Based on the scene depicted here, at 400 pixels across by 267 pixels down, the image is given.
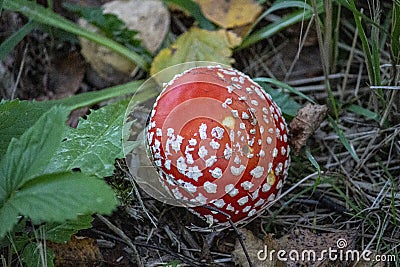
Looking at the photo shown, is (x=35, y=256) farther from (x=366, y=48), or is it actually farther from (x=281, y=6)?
(x=281, y=6)

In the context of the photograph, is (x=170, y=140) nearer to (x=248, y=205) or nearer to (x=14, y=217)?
(x=248, y=205)

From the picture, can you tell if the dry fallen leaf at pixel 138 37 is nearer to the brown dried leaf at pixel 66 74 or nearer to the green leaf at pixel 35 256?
the brown dried leaf at pixel 66 74

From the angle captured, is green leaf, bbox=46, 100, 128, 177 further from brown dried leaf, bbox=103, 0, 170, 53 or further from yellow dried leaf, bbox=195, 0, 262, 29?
yellow dried leaf, bbox=195, 0, 262, 29

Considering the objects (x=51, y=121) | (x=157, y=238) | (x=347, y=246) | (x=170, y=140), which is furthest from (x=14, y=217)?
(x=347, y=246)

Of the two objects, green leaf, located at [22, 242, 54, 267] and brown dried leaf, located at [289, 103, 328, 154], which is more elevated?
brown dried leaf, located at [289, 103, 328, 154]

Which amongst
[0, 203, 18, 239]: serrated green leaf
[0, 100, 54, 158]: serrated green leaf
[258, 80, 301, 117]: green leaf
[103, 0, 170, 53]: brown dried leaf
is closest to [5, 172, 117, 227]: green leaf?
[0, 203, 18, 239]: serrated green leaf

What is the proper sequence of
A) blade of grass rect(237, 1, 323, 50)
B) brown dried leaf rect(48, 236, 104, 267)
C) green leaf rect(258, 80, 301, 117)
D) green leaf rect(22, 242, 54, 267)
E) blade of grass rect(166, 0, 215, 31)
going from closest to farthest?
green leaf rect(22, 242, 54, 267), brown dried leaf rect(48, 236, 104, 267), green leaf rect(258, 80, 301, 117), blade of grass rect(237, 1, 323, 50), blade of grass rect(166, 0, 215, 31)

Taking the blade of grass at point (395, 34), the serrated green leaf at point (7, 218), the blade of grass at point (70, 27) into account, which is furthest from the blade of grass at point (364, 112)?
the serrated green leaf at point (7, 218)
